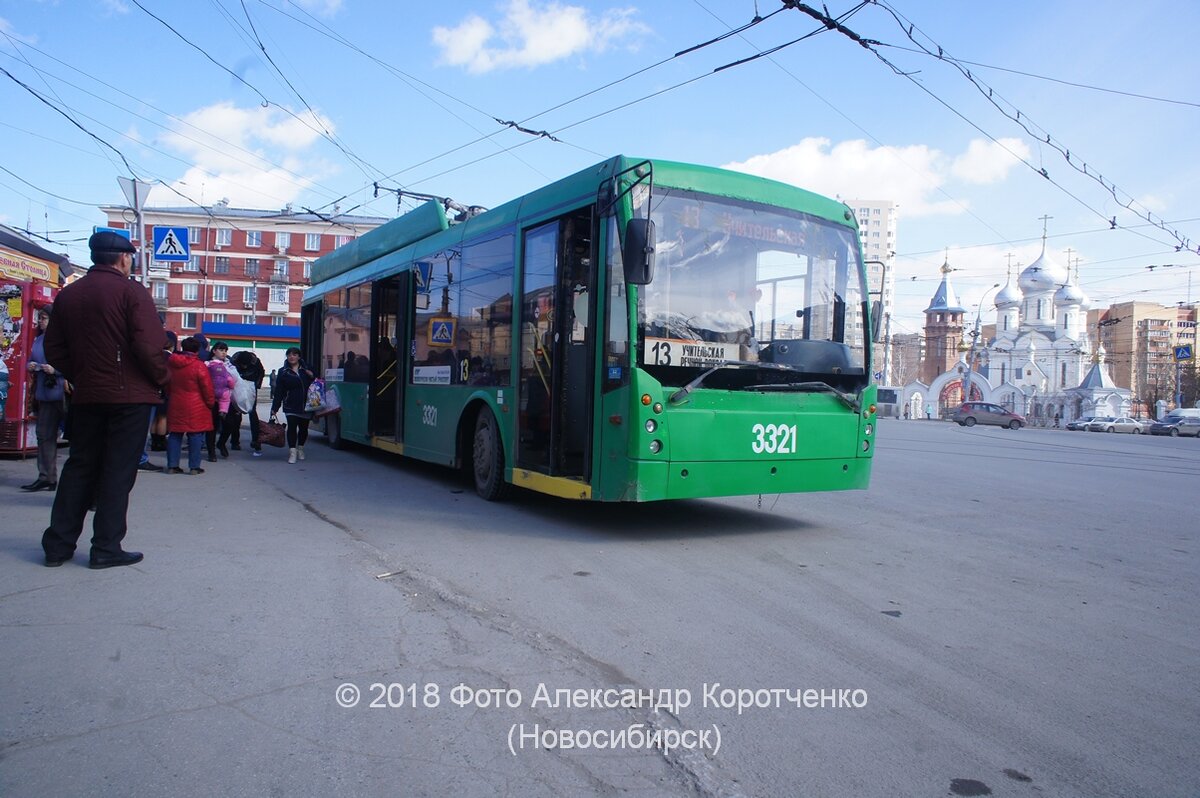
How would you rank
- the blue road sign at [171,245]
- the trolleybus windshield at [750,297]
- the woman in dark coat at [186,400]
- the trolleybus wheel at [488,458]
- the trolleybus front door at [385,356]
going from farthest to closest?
1. the blue road sign at [171,245]
2. the trolleybus front door at [385,356]
3. the woman in dark coat at [186,400]
4. the trolleybus wheel at [488,458]
5. the trolleybus windshield at [750,297]

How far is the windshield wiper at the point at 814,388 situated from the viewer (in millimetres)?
7406

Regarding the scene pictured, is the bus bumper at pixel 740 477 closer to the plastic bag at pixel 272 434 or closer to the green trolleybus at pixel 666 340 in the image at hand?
the green trolleybus at pixel 666 340

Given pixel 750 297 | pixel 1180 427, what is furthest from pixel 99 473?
pixel 1180 427

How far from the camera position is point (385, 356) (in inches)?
507

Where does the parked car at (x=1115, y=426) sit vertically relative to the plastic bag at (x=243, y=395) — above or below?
below

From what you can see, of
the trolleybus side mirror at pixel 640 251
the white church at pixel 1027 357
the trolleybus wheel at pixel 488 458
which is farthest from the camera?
the white church at pixel 1027 357

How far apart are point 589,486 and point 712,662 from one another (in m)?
3.14

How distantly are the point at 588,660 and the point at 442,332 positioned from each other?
6.92 m

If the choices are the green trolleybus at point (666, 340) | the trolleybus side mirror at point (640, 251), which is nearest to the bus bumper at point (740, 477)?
the green trolleybus at point (666, 340)

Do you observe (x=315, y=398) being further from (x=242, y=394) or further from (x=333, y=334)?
(x=333, y=334)

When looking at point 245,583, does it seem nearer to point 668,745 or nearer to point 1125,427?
point 668,745

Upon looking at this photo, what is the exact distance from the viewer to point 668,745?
336 cm

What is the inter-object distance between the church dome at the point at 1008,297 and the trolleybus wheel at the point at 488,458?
9257 centimetres

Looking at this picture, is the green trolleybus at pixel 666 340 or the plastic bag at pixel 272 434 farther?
the plastic bag at pixel 272 434
